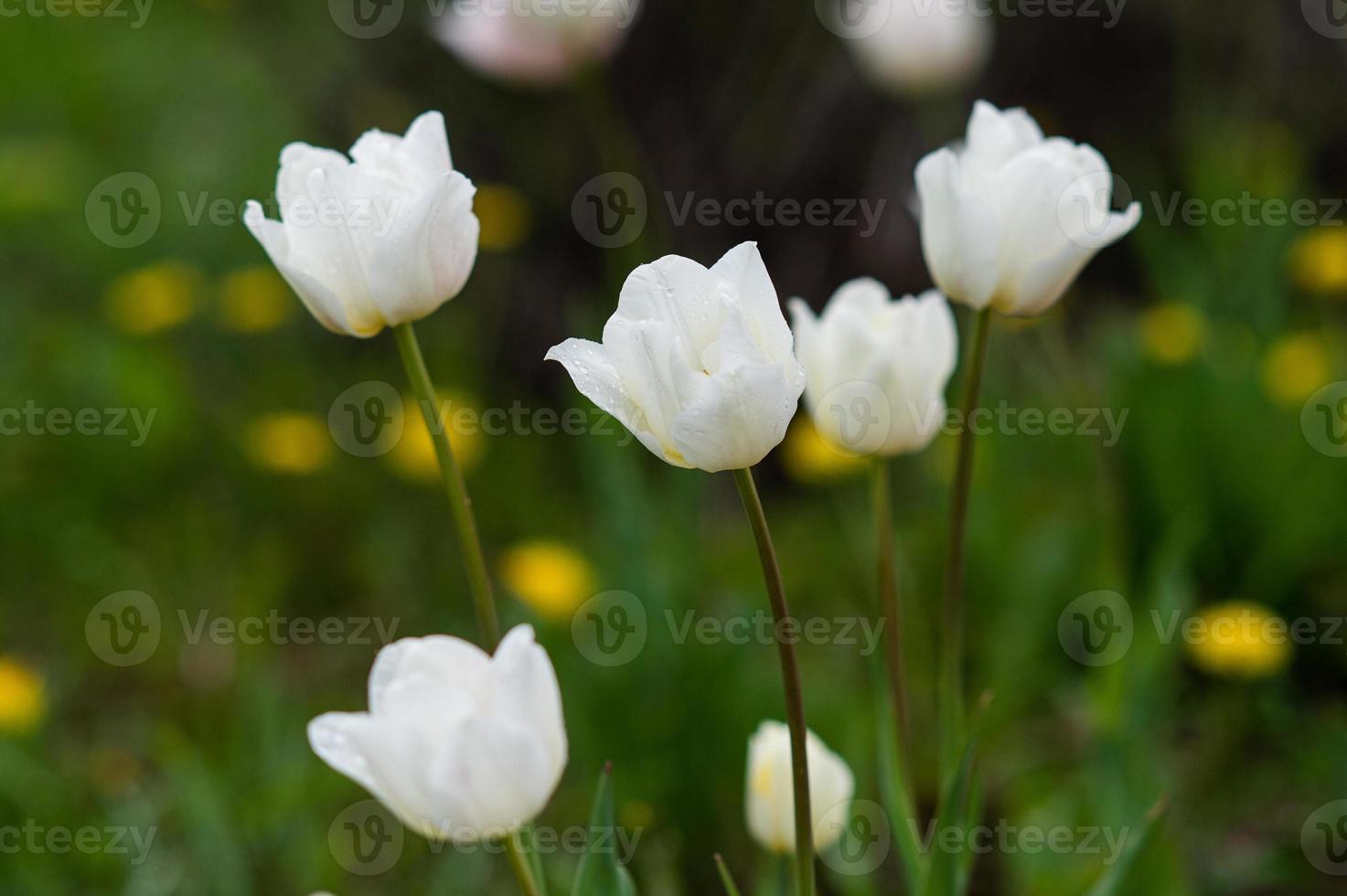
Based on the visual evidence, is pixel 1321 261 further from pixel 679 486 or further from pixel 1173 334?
pixel 679 486

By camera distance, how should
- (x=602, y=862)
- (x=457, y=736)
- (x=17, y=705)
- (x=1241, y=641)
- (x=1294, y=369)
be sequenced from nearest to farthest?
(x=457, y=736) < (x=602, y=862) < (x=1241, y=641) < (x=17, y=705) < (x=1294, y=369)

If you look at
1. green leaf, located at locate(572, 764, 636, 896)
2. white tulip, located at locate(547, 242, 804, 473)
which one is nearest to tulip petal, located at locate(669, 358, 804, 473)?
white tulip, located at locate(547, 242, 804, 473)

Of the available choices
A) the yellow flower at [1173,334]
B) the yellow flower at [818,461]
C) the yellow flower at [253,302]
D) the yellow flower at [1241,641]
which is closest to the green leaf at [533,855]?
the yellow flower at [1241,641]

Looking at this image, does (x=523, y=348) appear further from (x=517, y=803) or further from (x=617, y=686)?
(x=517, y=803)

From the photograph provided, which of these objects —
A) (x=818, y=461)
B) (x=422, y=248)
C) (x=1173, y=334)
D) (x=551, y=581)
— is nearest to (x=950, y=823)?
(x=422, y=248)

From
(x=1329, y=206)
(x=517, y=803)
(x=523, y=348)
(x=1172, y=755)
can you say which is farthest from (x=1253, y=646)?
(x=523, y=348)

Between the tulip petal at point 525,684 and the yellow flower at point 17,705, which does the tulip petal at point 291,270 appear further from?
the yellow flower at point 17,705

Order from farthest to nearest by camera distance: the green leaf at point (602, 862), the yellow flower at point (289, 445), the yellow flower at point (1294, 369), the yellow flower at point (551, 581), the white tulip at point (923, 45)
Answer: the yellow flower at point (289, 445) < the white tulip at point (923, 45) < the yellow flower at point (1294, 369) < the yellow flower at point (551, 581) < the green leaf at point (602, 862)
